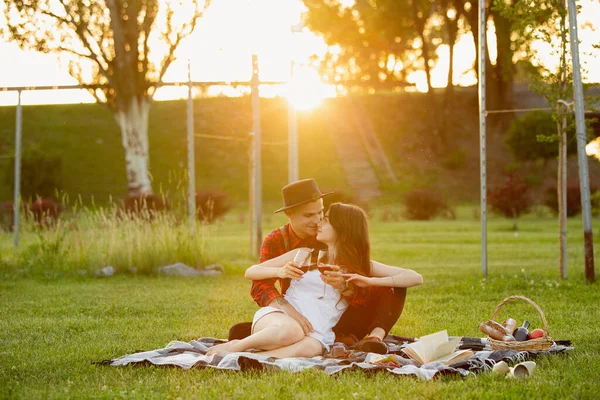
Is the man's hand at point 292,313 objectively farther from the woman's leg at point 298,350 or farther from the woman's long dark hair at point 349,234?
the woman's long dark hair at point 349,234

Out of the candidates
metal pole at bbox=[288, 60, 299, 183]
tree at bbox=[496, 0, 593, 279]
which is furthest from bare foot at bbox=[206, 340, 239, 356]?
metal pole at bbox=[288, 60, 299, 183]

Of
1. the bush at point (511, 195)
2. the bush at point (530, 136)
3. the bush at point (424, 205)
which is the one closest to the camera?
the bush at point (511, 195)

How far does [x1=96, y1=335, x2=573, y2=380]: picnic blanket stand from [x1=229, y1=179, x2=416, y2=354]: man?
0.78 ft

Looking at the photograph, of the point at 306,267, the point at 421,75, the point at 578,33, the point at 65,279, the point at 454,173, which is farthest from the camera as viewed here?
the point at 421,75

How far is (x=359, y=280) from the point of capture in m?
6.16

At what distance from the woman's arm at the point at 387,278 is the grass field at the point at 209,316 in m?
0.74

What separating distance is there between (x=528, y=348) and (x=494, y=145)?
3564 cm

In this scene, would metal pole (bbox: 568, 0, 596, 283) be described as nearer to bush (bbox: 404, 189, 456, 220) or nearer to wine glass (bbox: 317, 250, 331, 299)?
wine glass (bbox: 317, 250, 331, 299)

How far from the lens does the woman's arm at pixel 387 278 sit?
6168 mm

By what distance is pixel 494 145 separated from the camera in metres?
41.0

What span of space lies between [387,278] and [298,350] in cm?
82

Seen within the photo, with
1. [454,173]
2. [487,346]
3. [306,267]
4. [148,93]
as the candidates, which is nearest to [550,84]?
[487,346]

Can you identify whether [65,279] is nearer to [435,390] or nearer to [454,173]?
[435,390]

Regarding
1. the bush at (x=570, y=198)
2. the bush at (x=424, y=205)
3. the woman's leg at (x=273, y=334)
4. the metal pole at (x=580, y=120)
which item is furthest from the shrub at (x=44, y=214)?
the bush at (x=570, y=198)
